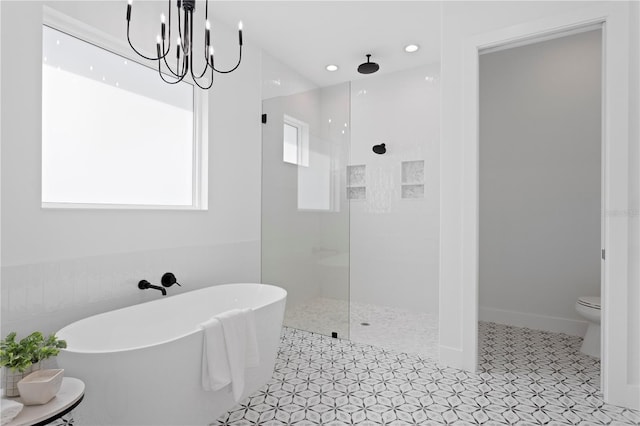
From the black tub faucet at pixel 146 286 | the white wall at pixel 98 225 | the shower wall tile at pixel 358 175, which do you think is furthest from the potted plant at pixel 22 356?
the shower wall tile at pixel 358 175

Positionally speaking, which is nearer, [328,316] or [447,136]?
[447,136]

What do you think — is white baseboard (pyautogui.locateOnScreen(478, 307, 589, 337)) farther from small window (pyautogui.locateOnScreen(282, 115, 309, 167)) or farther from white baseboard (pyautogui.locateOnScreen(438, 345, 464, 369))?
small window (pyautogui.locateOnScreen(282, 115, 309, 167))

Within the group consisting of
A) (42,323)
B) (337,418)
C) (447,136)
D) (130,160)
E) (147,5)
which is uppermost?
(147,5)

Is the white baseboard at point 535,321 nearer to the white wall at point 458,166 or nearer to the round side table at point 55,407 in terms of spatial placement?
the white wall at point 458,166

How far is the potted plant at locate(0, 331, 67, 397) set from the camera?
4.59 feet

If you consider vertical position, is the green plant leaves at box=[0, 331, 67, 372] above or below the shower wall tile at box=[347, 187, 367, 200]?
below

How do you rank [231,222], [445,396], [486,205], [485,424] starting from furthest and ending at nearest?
[486,205]
[231,222]
[445,396]
[485,424]

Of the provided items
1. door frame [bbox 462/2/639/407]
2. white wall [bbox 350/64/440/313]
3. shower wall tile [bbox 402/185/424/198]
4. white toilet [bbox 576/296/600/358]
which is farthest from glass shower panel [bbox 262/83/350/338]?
white toilet [bbox 576/296/600/358]

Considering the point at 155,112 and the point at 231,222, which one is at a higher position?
the point at 155,112

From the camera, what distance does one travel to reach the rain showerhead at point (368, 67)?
146 inches

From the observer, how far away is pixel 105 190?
95.4 inches

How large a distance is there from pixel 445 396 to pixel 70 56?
319 centimetres

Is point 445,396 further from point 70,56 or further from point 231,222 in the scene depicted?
point 70,56

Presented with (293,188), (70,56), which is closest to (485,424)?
(293,188)
